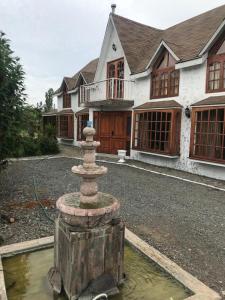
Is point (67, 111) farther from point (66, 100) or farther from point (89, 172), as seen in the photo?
point (89, 172)

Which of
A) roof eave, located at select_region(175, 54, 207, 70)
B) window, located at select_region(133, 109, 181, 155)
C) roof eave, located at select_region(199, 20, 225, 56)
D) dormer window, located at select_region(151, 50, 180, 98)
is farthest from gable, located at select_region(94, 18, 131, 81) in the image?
roof eave, located at select_region(199, 20, 225, 56)

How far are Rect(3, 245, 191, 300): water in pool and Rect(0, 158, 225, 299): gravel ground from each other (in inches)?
21.4

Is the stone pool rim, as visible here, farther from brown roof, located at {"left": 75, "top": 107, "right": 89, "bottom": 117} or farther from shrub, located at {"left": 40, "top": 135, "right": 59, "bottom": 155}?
brown roof, located at {"left": 75, "top": 107, "right": 89, "bottom": 117}

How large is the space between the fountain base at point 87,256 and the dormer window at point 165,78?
9.18 m

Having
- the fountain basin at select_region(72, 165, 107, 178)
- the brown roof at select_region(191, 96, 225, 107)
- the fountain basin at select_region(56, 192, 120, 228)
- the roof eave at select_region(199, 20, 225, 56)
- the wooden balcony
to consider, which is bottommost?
the fountain basin at select_region(56, 192, 120, 228)

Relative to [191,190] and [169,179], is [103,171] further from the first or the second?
[169,179]

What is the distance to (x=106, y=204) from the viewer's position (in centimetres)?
328

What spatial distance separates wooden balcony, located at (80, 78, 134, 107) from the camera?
1347 centimetres

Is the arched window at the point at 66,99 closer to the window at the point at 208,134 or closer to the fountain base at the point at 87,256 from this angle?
the window at the point at 208,134

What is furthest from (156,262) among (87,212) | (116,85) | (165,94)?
(116,85)

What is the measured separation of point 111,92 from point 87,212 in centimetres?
1233

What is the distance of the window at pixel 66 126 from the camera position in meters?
19.9

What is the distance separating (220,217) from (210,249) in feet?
5.41

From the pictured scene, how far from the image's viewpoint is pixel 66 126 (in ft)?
67.0
